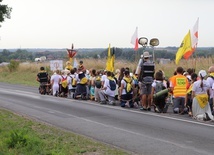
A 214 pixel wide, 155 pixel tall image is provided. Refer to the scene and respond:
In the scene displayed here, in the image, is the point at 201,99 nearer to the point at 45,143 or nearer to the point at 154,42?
the point at 45,143

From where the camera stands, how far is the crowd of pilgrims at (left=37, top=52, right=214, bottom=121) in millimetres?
14136

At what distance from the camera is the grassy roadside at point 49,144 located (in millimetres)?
8907

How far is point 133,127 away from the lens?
12.4 meters

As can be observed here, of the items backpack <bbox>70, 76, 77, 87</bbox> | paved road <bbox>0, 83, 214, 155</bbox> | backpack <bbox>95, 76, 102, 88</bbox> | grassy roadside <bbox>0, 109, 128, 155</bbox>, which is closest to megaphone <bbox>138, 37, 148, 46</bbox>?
backpack <bbox>95, 76, 102, 88</bbox>

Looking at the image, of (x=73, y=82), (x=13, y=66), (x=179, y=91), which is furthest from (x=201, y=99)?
(x=13, y=66)

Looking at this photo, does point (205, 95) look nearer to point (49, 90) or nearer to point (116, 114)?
point (116, 114)

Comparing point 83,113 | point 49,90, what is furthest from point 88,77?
point 83,113

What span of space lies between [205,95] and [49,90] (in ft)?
42.6

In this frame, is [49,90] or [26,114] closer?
[26,114]

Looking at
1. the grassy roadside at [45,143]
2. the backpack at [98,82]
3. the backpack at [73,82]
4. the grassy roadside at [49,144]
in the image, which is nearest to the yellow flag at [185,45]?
the backpack at [98,82]

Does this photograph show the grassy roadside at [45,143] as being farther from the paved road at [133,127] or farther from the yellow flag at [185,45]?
the yellow flag at [185,45]

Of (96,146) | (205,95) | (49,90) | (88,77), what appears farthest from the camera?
(49,90)

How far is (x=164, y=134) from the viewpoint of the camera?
11.2 meters

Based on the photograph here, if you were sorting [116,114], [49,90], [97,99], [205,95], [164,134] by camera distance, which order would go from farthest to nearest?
[49,90] < [97,99] < [116,114] < [205,95] < [164,134]
